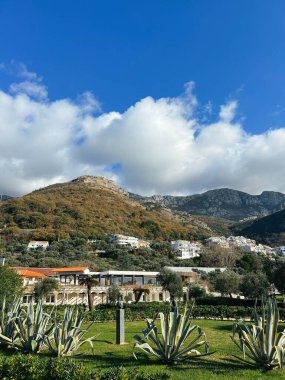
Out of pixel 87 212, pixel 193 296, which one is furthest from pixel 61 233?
pixel 193 296

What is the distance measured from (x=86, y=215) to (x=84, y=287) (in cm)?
6627

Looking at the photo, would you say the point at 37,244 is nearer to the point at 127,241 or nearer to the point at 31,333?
the point at 127,241

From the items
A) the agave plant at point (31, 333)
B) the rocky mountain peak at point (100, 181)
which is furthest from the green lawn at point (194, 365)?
the rocky mountain peak at point (100, 181)

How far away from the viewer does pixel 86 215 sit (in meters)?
109

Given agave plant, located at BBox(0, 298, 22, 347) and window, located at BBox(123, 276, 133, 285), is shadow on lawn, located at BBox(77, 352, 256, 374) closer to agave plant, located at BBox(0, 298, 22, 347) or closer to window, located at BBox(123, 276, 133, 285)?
agave plant, located at BBox(0, 298, 22, 347)

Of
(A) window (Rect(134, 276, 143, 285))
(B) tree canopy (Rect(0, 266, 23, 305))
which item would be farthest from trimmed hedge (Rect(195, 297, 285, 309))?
(A) window (Rect(134, 276, 143, 285))

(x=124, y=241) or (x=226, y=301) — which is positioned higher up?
(x=124, y=241)

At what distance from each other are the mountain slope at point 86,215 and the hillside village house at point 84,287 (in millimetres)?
39073

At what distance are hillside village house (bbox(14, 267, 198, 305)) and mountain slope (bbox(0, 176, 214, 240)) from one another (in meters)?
39.1

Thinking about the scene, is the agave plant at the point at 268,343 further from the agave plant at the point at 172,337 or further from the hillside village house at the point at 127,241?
the hillside village house at the point at 127,241

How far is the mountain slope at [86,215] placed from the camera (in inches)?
3880

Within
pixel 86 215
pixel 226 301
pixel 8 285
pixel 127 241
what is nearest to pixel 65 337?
pixel 8 285

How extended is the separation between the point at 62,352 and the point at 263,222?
177m

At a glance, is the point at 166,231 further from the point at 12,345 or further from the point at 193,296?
the point at 12,345
